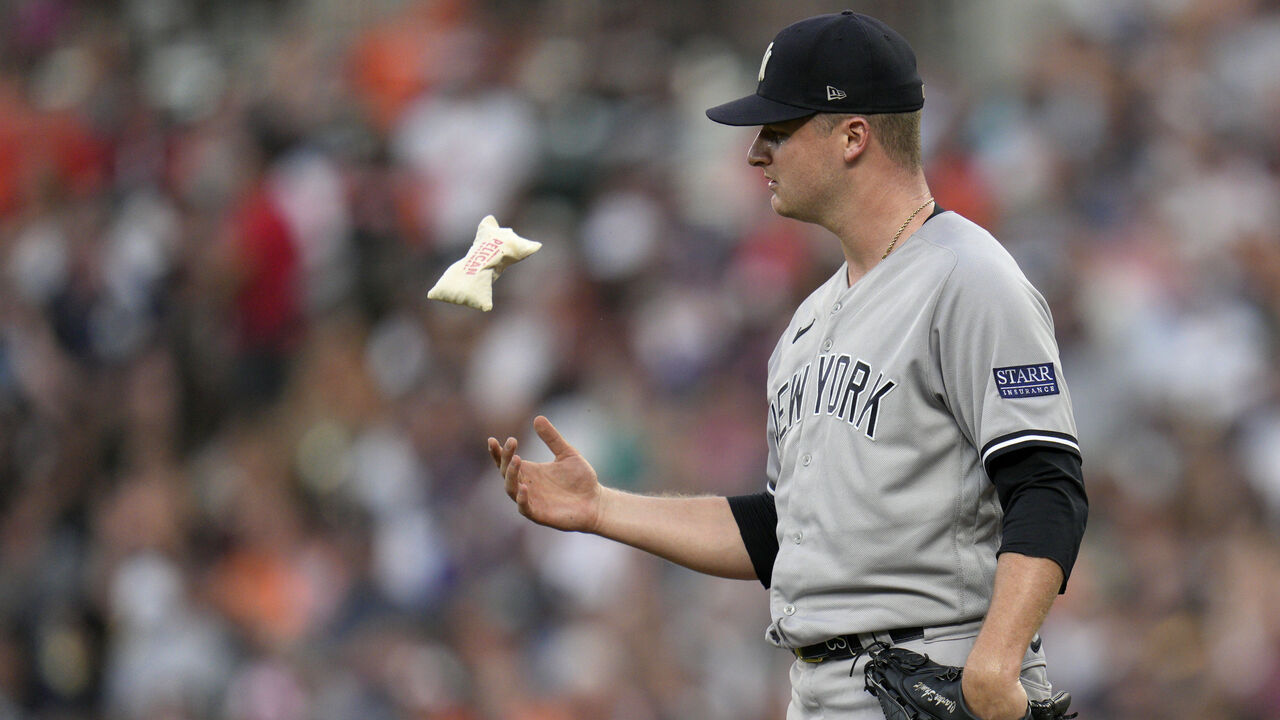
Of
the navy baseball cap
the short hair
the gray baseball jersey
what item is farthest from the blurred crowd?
the navy baseball cap

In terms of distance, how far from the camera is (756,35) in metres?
10.7

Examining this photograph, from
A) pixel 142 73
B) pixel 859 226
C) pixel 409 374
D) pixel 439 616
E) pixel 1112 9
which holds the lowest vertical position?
pixel 439 616

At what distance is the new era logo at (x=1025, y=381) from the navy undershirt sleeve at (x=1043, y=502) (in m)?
0.10

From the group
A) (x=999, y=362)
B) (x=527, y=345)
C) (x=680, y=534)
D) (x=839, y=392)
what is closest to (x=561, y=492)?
(x=680, y=534)

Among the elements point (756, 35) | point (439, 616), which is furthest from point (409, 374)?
point (756, 35)

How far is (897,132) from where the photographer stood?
3283 mm

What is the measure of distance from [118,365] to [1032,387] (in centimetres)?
Result: 775

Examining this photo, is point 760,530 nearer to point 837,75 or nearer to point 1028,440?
point 1028,440

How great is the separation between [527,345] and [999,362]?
5682 mm

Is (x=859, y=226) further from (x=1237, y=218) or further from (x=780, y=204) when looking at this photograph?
(x=1237, y=218)

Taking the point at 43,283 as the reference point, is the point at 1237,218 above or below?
above

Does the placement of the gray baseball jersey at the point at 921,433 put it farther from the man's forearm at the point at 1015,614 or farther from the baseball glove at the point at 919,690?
the man's forearm at the point at 1015,614

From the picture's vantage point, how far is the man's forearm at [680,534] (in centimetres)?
363

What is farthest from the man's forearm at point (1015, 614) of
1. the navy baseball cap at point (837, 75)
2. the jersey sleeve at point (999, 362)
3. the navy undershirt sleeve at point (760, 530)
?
the navy baseball cap at point (837, 75)
